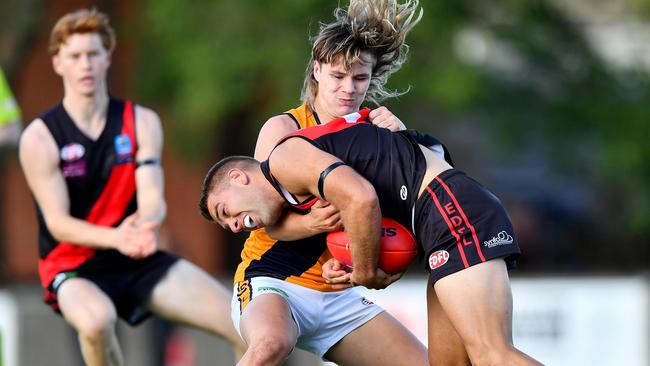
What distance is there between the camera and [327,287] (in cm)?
625

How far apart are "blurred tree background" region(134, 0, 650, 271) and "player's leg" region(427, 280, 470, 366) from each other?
8.45 metres

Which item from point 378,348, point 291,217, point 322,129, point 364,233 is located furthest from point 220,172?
point 378,348

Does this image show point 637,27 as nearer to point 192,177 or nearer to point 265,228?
point 192,177

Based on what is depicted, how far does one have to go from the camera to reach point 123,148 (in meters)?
7.51

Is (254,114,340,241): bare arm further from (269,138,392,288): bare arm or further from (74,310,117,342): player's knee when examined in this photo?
(74,310,117,342): player's knee

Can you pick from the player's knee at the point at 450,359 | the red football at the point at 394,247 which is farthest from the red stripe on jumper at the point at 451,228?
the player's knee at the point at 450,359

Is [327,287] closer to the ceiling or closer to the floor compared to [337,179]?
closer to the floor

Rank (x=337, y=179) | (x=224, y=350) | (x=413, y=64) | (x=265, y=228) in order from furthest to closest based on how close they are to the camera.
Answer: (x=413, y=64) < (x=224, y=350) < (x=265, y=228) < (x=337, y=179)

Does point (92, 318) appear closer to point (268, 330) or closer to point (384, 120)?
point (268, 330)

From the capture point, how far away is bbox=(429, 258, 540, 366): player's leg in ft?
17.7

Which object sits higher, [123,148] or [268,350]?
[123,148]

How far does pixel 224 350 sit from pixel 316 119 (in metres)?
6.62

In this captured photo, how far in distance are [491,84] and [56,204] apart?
10267 mm

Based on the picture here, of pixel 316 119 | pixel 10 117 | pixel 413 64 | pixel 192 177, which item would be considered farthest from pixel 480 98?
pixel 316 119
